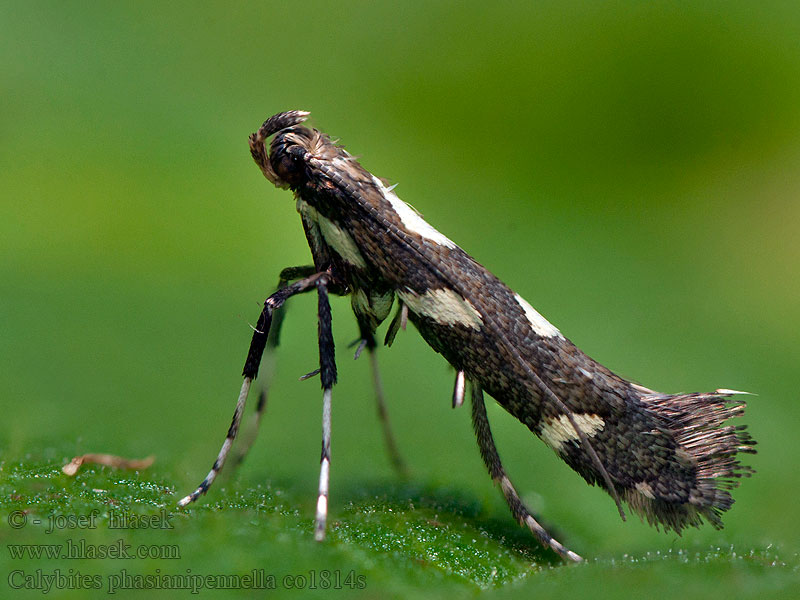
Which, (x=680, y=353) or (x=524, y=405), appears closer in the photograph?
(x=524, y=405)

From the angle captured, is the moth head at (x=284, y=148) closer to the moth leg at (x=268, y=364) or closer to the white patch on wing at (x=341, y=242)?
the white patch on wing at (x=341, y=242)

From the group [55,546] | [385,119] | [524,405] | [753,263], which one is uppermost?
[385,119]

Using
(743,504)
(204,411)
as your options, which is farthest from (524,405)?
(204,411)

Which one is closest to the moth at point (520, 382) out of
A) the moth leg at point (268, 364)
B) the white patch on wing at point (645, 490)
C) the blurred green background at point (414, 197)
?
the white patch on wing at point (645, 490)

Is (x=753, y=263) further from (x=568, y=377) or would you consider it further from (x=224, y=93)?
(x=224, y=93)

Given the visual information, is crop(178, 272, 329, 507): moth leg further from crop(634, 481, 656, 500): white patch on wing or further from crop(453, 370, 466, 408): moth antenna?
crop(634, 481, 656, 500): white patch on wing

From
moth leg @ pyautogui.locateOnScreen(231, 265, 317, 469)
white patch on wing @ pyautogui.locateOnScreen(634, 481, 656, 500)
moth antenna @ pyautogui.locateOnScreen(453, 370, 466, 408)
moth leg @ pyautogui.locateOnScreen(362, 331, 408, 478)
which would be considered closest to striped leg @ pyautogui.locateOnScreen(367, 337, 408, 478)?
moth leg @ pyautogui.locateOnScreen(362, 331, 408, 478)

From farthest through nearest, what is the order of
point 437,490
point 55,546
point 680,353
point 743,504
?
point 680,353, point 743,504, point 437,490, point 55,546
